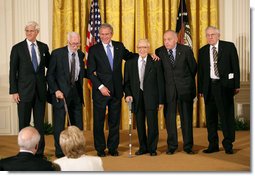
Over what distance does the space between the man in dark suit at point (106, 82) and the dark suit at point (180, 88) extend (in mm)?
567

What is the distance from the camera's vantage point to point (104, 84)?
20.3 ft

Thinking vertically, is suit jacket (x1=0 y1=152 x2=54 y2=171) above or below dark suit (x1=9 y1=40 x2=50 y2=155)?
below

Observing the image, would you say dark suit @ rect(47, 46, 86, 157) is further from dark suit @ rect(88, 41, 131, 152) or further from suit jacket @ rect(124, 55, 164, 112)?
suit jacket @ rect(124, 55, 164, 112)

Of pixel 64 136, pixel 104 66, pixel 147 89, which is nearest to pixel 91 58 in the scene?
pixel 104 66

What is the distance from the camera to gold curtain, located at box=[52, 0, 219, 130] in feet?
28.5

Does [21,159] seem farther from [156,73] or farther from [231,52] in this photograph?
[231,52]

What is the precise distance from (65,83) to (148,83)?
3.21 ft

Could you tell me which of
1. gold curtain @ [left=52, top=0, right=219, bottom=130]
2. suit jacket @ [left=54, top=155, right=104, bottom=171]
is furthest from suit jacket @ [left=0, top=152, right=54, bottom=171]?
gold curtain @ [left=52, top=0, right=219, bottom=130]

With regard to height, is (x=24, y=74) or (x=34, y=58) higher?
(x=34, y=58)

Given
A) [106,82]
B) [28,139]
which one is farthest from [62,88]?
[28,139]

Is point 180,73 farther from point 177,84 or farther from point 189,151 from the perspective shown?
point 189,151

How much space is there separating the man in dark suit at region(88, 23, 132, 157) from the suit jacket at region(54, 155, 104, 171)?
2.67m

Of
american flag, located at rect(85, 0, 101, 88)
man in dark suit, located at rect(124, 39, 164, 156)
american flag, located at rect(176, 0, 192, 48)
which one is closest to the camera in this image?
man in dark suit, located at rect(124, 39, 164, 156)

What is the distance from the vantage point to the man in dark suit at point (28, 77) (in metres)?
6.09
